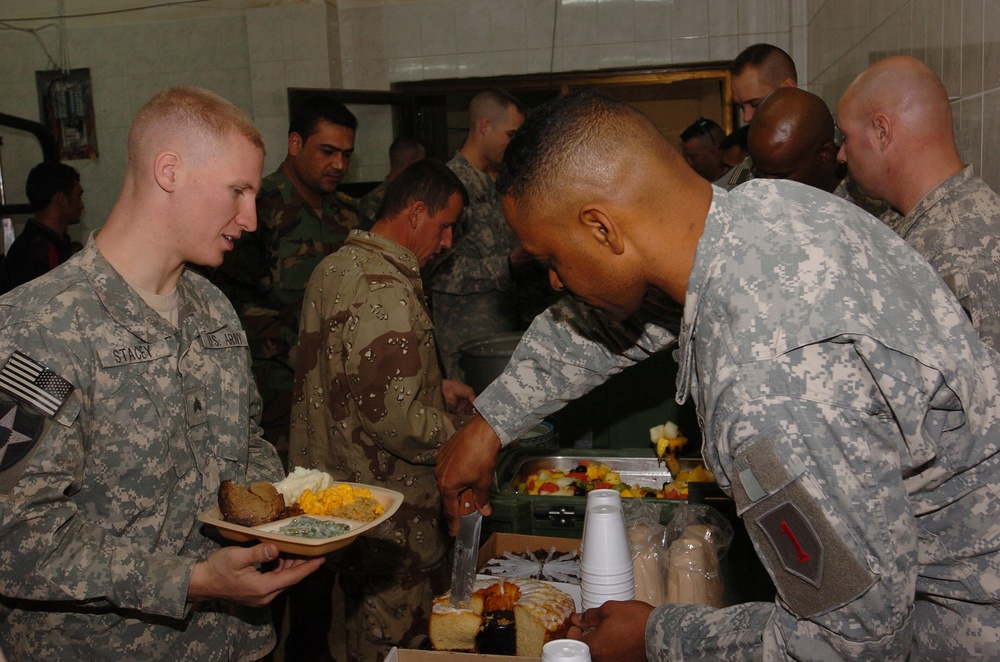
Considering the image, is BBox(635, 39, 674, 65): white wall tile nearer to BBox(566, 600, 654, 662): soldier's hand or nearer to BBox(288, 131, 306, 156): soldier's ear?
BBox(288, 131, 306, 156): soldier's ear

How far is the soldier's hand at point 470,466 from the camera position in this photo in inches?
70.2

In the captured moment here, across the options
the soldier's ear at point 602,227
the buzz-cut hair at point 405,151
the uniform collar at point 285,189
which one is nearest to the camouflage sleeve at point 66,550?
the soldier's ear at point 602,227

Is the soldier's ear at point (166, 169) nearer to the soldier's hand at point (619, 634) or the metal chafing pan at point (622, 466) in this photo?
the soldier's hand at point (619, 634)

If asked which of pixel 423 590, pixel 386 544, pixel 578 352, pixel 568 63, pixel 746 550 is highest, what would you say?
pixel 568 63

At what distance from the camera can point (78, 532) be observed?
1439mm

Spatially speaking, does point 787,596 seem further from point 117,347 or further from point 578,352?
point 117,347

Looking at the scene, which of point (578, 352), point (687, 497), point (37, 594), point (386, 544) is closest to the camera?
point (37, 594)

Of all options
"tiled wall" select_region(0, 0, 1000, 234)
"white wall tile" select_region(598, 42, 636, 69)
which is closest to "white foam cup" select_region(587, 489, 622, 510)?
"tiled wall" select_region(0, 0, 1000, 234)

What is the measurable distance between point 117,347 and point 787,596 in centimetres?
126

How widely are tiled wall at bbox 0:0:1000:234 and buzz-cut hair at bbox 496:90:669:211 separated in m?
5.26

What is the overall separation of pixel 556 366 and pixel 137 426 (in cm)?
87

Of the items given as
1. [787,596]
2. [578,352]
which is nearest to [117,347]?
[578,352]

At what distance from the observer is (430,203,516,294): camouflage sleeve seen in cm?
471

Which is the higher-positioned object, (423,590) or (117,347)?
(117,347)
